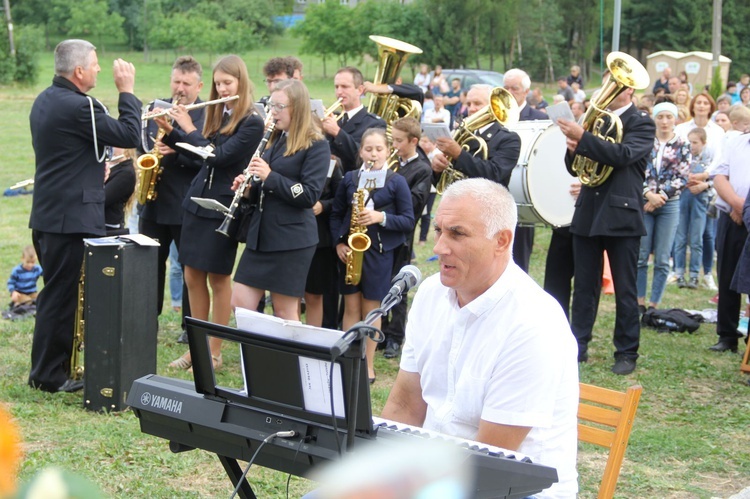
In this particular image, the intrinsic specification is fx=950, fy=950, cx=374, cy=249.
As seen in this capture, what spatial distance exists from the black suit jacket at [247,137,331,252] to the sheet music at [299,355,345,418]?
11.6 ft

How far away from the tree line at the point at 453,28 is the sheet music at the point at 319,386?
145 feet

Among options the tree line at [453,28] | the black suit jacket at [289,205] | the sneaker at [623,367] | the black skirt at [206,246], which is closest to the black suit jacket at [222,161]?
the black skirt at [206,246]

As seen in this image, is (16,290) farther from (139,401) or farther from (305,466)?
(305,466)

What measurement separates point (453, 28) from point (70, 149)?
4321cm

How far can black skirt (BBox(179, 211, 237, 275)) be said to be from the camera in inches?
261

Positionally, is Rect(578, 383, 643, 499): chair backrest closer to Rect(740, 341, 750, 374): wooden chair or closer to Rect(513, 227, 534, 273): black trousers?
Rect(740, 341, 750, 374): wooden chair

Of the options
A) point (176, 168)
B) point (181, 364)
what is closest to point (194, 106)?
point (176, 168)

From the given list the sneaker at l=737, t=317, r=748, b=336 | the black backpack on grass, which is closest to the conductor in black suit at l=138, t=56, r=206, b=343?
the black backpack on grass

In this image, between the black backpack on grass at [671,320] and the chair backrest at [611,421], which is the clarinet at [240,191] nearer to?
the chair backrest at [611,421]

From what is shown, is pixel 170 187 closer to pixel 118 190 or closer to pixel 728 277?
pixel 118 190

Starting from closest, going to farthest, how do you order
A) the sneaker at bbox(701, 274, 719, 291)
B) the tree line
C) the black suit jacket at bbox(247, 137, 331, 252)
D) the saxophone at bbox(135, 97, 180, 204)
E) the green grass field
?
the green grass field
the black suit jacket at bbox(247, 137, 331, 252)
the saxophone at bbox(135, 97, 180, 204)
the sneaker at bbox(701, 274, 719, 291)
the tree line

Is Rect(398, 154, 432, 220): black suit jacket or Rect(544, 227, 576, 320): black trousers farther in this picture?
Rect(544, 227, 576, 320): black trousers

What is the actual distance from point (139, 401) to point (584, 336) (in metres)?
4.93

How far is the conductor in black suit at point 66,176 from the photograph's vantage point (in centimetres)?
590
